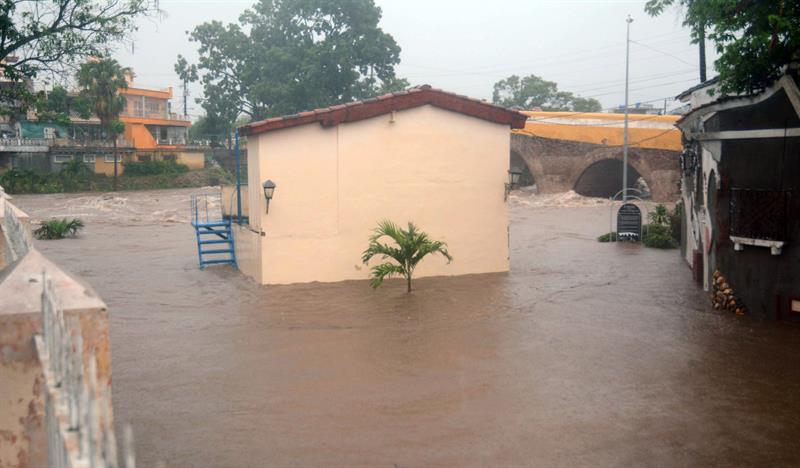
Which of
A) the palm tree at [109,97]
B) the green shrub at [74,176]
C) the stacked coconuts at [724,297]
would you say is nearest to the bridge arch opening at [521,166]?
the palm tree at [109,97]

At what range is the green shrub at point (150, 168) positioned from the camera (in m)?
53.1

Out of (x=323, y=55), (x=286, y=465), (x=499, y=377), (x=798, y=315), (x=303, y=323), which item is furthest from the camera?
(x=323, y=55)

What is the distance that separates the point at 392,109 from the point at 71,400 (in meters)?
13.4

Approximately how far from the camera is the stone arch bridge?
3988 cm

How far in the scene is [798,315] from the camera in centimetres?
1111

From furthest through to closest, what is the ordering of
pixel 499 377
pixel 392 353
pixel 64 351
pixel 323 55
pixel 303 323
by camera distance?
pixel 323 55
pixel 303 323
pixel 392 353
pixel 499 377
pixel 64 351

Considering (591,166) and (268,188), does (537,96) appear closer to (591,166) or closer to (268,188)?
(591,166)

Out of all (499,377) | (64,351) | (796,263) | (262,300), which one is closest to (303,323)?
(262,300)

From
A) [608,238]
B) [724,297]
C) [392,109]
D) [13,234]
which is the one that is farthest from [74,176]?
[13,234]

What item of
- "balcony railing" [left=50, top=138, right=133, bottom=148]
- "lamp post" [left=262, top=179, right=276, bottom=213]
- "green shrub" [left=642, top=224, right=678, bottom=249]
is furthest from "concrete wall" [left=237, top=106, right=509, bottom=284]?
"balcony railing" [left=50, top=138, right=133, bottom=148]

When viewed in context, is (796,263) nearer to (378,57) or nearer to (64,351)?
(64,351)

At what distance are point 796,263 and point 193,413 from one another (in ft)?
29.2

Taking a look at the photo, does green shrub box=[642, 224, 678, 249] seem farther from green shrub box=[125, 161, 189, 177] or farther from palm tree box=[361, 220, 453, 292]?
green shrub box=[125, 161, 189, 177]

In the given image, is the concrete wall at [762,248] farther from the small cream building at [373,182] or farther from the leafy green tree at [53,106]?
the leafy green tree at [53,106]
